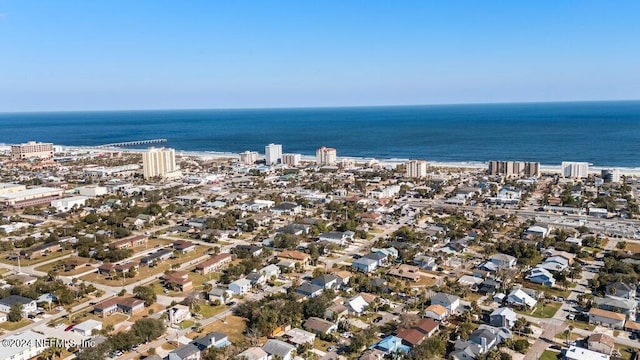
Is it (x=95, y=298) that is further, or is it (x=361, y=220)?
(x=361, y=220)

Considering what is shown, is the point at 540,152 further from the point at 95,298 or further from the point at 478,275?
the point at 95,298

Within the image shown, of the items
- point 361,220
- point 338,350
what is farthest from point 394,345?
point 361,220

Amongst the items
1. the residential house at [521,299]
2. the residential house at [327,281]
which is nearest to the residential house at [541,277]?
the residential house at [521,299]

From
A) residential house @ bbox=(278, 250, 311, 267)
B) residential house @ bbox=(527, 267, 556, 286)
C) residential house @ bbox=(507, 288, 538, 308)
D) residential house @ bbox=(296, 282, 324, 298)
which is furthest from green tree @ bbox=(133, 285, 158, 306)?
residential house @ bbox=(527, 267, 556, 286)

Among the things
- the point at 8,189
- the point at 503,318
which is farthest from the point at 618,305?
the point at 8,189

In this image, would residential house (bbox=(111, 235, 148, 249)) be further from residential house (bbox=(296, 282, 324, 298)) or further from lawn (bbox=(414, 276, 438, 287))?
lawn (bbox=(414, 276, 438, 287))

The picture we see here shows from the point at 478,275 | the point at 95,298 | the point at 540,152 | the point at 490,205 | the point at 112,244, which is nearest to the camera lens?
the point at 95,298
